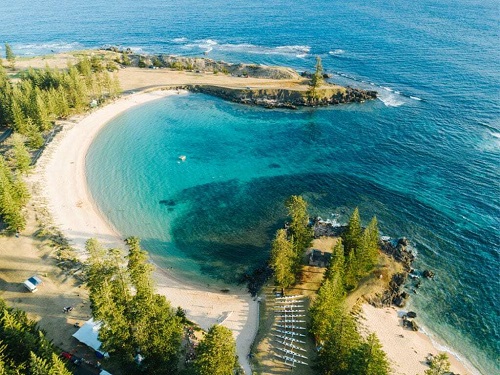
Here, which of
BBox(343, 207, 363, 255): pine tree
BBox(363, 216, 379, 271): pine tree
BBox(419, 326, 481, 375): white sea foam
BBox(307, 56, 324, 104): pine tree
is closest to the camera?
BBox(419, 326, 481, 375): white sea foam

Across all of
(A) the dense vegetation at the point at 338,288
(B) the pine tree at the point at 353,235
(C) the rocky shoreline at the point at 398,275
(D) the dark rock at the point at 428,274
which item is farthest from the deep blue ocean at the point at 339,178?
(B) the pine tree at the point at 353,235

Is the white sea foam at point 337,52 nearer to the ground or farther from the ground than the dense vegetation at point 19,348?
farther from the ground

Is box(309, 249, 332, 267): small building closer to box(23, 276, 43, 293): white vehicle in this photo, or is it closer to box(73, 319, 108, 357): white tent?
box(73, 319, 108, 357): white tent

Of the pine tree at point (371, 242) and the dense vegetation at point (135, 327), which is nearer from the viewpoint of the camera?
the dense vegetation at point (135, 327)

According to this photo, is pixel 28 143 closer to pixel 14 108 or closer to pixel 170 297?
pixel 14 108

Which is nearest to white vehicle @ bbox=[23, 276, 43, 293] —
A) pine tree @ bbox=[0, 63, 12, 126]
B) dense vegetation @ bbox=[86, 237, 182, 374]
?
dense vegetation @ bbox=[86, 237, 182, 374]

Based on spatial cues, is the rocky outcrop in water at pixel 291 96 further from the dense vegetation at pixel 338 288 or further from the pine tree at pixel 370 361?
the pine tree at pixel 370 361
